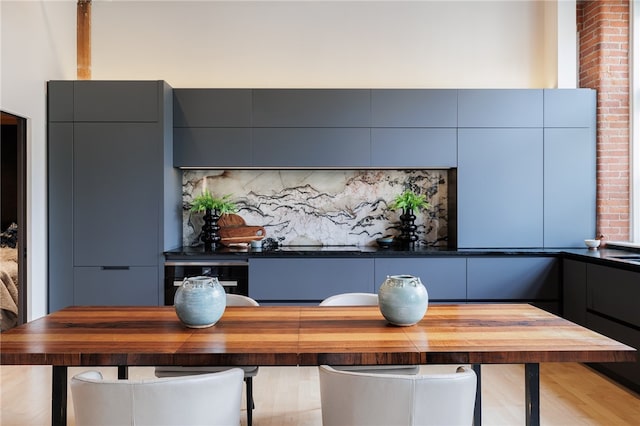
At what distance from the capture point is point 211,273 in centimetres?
394

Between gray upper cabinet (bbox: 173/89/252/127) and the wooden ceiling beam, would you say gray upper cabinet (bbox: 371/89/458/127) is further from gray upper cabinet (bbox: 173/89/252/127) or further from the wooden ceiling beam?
the wooden ceiling beam

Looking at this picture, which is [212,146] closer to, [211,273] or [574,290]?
[211,273]

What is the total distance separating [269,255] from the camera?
Answer: 3.94 m

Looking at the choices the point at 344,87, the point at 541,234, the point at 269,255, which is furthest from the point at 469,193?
the point at 269,255

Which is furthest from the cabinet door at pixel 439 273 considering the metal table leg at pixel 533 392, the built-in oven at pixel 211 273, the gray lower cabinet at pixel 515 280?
the metal table leg at pixel 533 392

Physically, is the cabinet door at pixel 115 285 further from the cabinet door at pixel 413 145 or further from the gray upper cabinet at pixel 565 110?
the gray upper cabinet at pixel 565 110

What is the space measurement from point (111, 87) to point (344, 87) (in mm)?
2106

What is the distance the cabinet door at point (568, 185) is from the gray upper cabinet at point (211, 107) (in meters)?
2.71

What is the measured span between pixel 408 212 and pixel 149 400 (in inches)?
133

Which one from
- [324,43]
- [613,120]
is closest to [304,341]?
[324,43]

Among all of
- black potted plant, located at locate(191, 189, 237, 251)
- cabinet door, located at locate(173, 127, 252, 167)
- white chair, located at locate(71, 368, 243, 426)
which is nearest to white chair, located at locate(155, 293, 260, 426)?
white chair, located at locate(71, 368, 243, 426)

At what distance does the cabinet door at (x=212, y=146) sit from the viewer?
4227 millimetres

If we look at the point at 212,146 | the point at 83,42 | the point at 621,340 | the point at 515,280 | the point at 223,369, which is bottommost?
the point at 621,340

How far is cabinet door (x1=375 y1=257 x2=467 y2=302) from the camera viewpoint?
3984 millimetres
